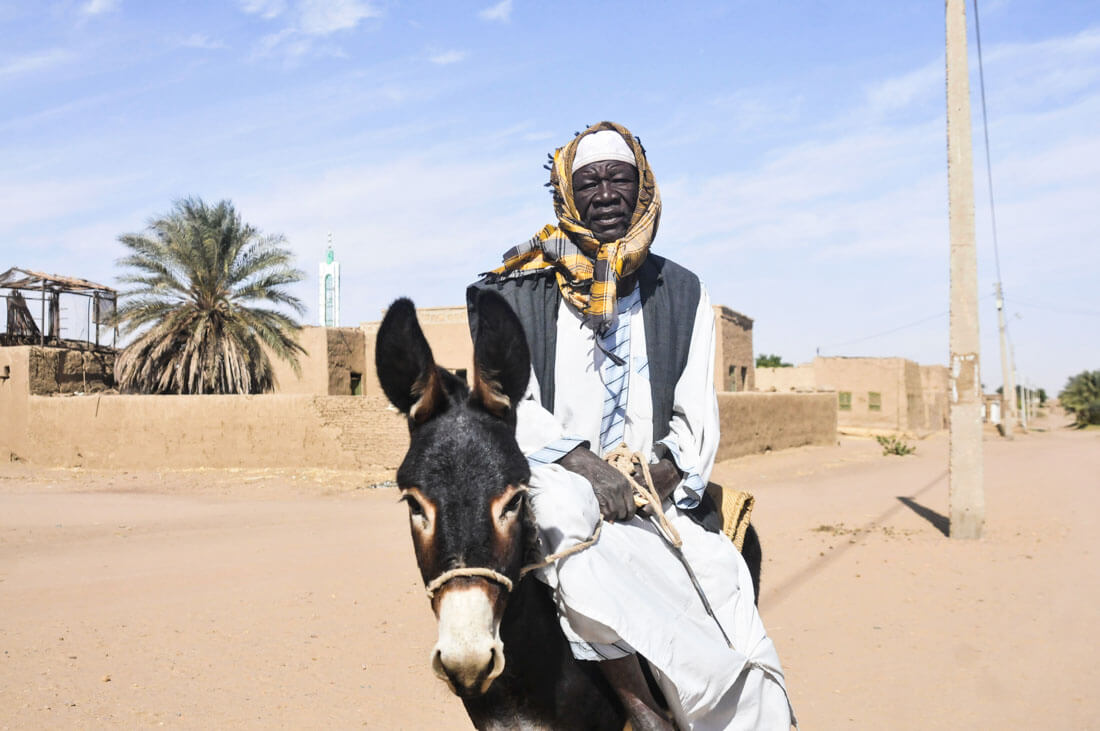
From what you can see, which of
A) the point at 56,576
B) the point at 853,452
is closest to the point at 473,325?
the point at 56,576

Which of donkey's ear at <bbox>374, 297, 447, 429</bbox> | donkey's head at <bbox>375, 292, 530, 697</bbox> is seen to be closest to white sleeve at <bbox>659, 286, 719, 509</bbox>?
donkey's head at <bbox>375, 292, 530, 697</bbox>

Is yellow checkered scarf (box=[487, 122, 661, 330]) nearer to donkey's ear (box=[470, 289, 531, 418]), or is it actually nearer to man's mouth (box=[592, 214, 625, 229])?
man's mouth (box=[592, 214, 625, 229])

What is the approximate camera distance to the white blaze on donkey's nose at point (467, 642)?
1.66m

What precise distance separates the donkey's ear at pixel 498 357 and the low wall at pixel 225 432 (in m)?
15.9

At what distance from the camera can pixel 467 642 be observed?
167 cm

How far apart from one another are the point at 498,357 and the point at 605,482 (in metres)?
0.51

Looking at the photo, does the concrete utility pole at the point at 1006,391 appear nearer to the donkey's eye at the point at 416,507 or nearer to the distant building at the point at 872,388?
the distant building at the point at 872,388

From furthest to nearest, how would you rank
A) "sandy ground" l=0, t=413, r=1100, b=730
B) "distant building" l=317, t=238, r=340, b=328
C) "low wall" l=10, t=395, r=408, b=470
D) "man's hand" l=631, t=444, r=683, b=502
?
"distant building" l=317, t=238, r=340, b=328, "low wall" l=10, t=395, r=408, b=470, "sandy ground" l=0, t=413, r=1100, b=730, "man's hand" l=631, t=444, r=683, b=502

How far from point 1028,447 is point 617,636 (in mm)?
32073

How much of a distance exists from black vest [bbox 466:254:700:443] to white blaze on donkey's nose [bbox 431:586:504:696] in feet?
3.26

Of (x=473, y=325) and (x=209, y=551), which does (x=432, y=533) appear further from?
(x=209, y=551)

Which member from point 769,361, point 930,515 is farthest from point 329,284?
point 930,515

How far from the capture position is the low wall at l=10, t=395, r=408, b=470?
18359 mm

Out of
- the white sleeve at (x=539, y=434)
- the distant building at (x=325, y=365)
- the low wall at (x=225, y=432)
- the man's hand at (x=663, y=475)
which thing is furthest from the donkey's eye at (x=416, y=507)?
the distant building at (x=325, y=365)
